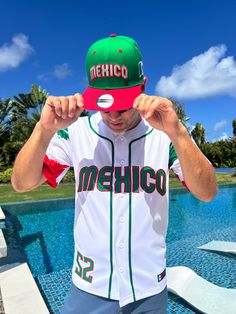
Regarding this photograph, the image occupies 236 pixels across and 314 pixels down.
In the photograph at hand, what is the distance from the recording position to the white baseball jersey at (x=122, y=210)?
4.49 ft

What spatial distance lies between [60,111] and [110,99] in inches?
8.1

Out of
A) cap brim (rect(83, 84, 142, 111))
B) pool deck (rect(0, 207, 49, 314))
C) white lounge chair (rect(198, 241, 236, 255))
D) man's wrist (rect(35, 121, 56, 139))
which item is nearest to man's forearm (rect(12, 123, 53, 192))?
man's wrist (rect(35, 121, 56, 139))

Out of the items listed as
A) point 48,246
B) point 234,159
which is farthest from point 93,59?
point 234,159

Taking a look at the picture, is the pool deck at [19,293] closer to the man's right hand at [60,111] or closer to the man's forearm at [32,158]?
the man's forearm at [32,158]

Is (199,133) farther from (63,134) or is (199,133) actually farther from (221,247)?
(63,134)

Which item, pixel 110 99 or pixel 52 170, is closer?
pixel 110 99

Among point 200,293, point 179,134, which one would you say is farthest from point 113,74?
point 200,293

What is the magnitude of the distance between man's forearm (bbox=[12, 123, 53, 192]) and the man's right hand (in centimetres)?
5

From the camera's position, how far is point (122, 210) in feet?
4.50

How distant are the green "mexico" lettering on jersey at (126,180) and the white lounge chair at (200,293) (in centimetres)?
283

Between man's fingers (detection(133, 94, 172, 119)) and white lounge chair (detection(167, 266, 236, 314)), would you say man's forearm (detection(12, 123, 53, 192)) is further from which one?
white lounge chair (detection(167, 266, 236, 314))

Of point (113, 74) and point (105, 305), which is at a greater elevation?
point (113, 74)

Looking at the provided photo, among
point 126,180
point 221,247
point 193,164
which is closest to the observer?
point 193,164

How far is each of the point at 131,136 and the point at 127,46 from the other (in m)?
0.38
